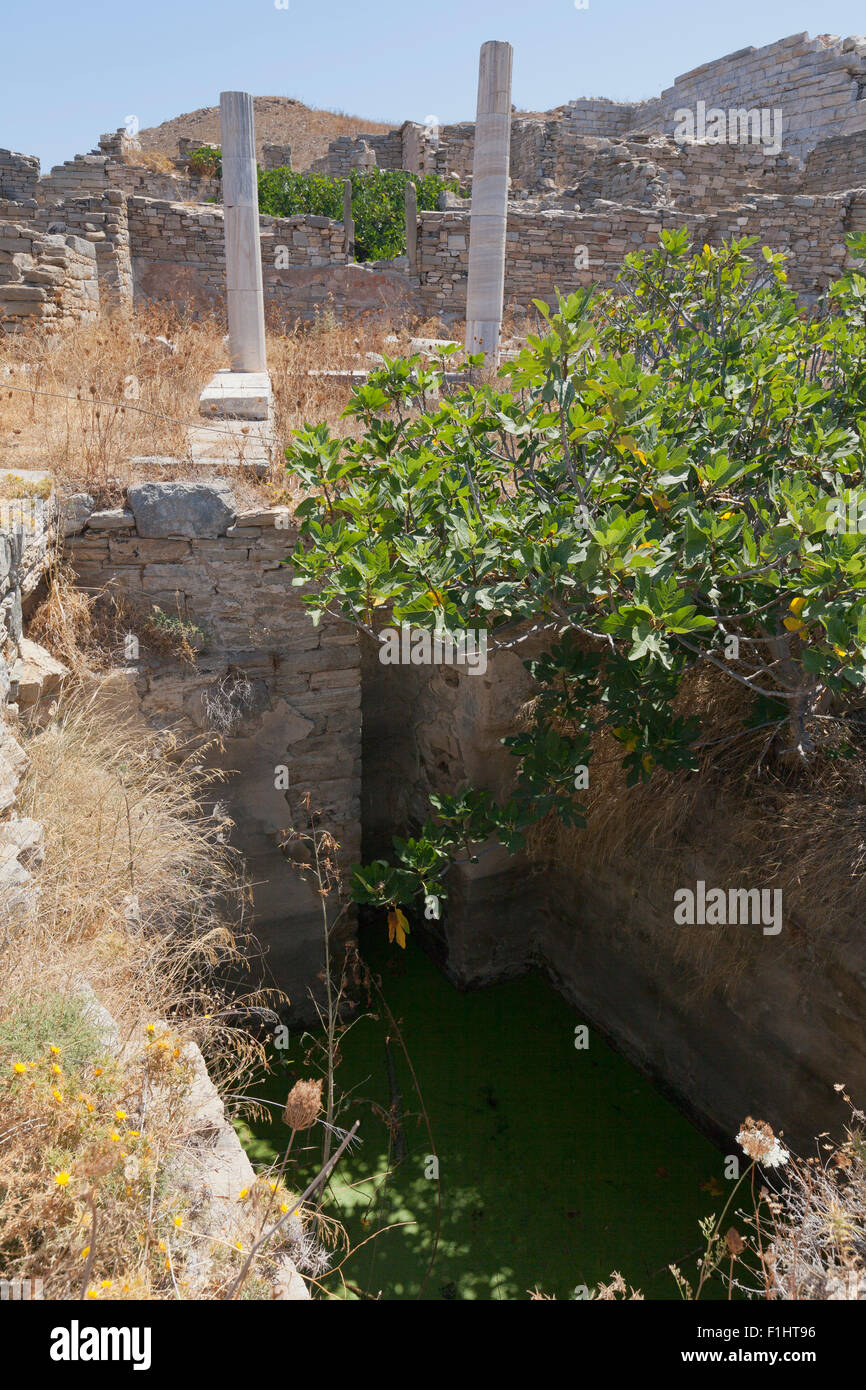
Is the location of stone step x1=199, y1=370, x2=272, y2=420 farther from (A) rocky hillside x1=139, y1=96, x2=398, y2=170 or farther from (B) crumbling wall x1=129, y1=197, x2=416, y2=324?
(A) rocky hillside x1=139, y1=96, x2=398, y2=170

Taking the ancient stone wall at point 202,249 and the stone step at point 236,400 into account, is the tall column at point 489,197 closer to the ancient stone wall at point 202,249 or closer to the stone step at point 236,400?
the stone step at point 236,400

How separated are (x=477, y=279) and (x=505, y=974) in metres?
6.44

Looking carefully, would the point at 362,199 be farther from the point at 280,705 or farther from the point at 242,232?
the point at 280,705

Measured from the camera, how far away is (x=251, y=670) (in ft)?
15.9

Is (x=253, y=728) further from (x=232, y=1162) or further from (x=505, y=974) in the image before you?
(x=232, y=1162)

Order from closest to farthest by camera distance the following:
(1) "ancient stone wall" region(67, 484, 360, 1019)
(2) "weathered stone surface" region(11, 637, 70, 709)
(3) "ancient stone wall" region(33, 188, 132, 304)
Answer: (2) "weathered stone surface" region(11, 637, 70, 709)
(1) "ancient stone wall" region(67, 484, 360, 1019)
(3) "ancient stone wall" region(33, 188, 132, 304)

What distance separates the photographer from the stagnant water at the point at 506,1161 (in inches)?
148

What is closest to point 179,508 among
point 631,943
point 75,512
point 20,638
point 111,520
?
point 111,520

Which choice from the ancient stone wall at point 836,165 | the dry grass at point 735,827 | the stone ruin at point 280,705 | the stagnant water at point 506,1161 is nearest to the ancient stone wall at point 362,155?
the stone ruin at point 280,705

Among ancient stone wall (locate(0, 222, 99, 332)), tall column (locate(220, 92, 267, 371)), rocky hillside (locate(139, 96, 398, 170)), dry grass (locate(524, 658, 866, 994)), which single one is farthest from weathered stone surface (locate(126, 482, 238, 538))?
rocky hillside (locate(139, 96, 398, 170))

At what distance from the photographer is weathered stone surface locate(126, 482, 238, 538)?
4543 millimetres

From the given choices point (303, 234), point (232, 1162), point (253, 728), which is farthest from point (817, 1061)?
point (303, 234)

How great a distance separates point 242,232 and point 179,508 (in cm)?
454

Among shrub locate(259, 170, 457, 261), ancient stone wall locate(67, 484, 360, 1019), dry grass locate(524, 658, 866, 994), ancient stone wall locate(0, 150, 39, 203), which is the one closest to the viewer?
dry grass locate(524, 658, 866, 994)
